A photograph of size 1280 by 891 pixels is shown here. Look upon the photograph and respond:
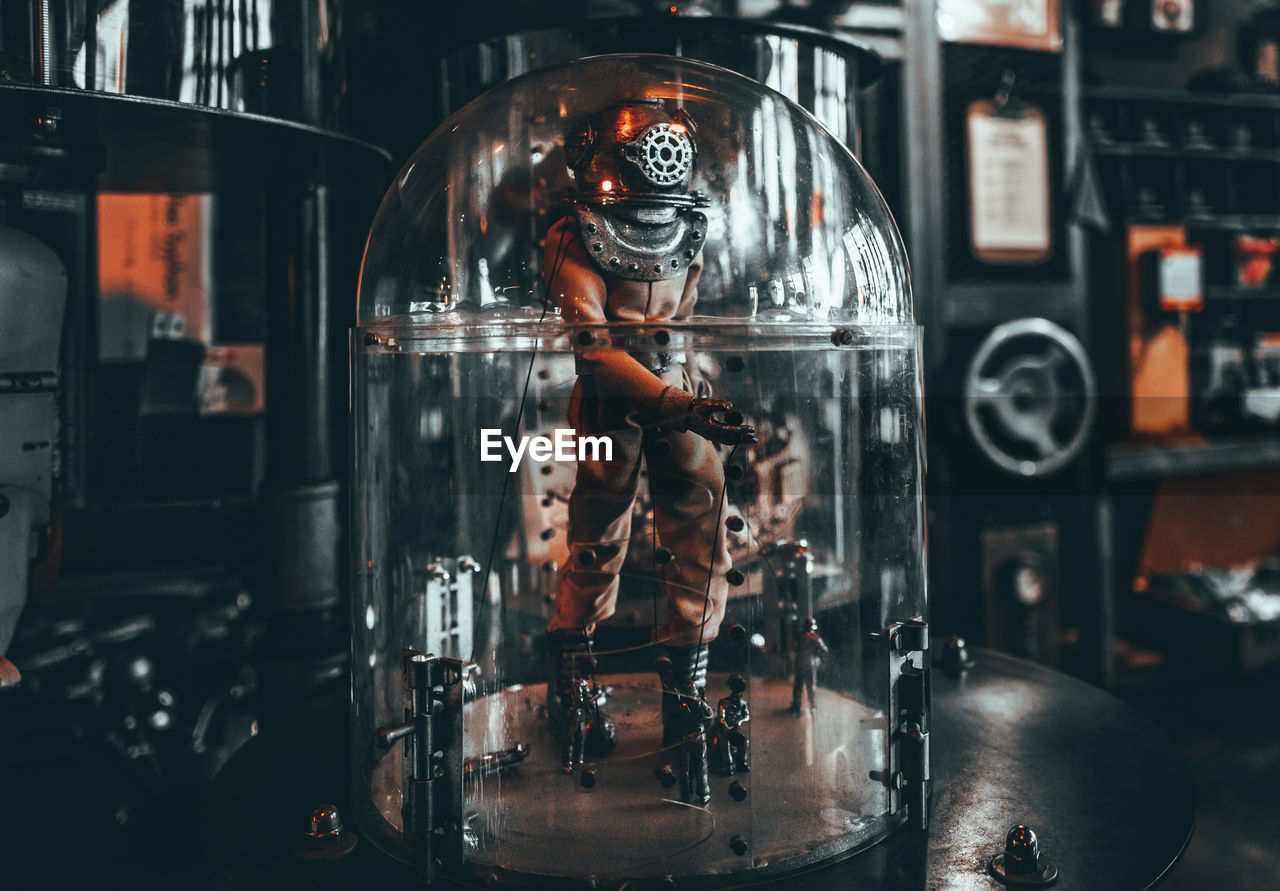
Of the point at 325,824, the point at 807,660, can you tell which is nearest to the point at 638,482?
the point at 807,660

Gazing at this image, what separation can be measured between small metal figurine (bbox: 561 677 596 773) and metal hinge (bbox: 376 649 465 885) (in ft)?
0.40

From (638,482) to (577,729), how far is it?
0.24 m

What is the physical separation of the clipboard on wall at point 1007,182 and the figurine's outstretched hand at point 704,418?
1.98 meters

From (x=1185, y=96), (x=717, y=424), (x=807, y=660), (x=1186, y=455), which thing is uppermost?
(x=1185, y=96)

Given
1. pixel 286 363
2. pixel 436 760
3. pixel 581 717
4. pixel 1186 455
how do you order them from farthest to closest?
pixel 1186 455 < pixel 286 363 < pixel 581 717 < pixel 436 760

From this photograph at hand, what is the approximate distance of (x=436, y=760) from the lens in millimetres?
826

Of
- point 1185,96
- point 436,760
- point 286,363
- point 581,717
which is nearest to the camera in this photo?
point 436,760

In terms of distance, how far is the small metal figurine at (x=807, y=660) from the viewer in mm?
988

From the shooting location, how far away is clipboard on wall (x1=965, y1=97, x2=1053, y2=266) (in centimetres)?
261

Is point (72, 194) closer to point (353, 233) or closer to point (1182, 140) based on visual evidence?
point (353, 233)

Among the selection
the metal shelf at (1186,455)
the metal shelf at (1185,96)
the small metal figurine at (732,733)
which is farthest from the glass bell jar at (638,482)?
the metal shelf at (1185,96)

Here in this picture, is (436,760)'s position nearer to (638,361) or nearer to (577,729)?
(577,729)

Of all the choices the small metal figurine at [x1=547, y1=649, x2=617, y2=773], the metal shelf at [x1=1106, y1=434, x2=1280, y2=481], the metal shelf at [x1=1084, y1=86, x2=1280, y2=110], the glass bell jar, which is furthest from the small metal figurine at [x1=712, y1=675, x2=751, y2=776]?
the metal shelf at [x1=1084, y1=86, x2=1280, y2=110]

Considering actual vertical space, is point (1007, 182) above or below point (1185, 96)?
below
